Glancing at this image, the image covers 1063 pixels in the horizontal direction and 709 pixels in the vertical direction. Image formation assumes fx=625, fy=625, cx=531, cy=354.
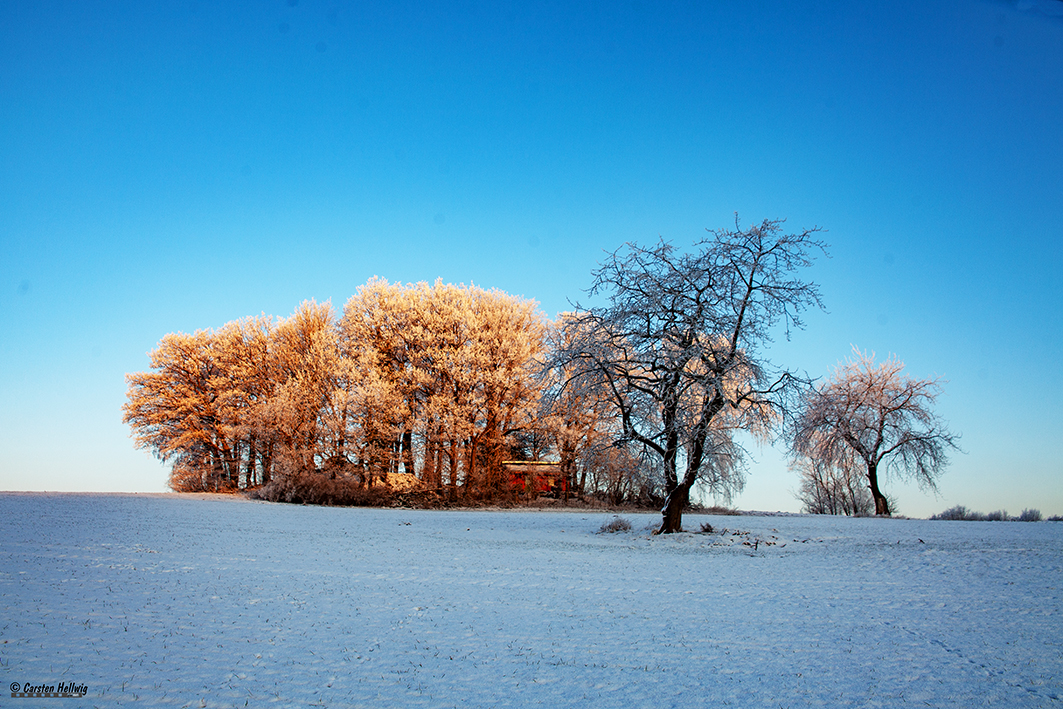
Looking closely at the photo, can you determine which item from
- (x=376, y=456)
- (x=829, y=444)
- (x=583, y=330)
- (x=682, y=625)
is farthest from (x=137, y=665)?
(x=829, y=444)

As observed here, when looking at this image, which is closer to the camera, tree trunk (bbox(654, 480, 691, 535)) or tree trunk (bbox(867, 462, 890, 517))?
tree trunk (bbox(654, 480, 691, 535))

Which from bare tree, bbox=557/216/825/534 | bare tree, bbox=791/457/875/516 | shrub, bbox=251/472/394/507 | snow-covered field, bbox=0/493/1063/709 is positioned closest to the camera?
snow-covered field, bbox=0/493/1063/709

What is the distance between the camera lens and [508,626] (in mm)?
6074

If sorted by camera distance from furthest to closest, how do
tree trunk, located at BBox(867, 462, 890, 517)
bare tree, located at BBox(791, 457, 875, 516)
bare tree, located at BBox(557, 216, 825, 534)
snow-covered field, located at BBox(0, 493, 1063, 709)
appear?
1. bare tree, located at BBox(791, 457, 875, 516)
2. tree trunk, located at BBox(867, 462, 890, 517)
3. bare tree, located at BBox(557, 216, 825, 534)
4. snow-covered field, located at BBox(0, 493, 1063, 709)

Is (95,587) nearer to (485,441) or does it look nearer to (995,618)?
(995,618)

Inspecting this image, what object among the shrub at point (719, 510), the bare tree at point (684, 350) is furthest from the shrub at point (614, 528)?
the shrub at point (719, 510)

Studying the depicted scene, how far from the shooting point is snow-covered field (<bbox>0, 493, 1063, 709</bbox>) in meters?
4.41

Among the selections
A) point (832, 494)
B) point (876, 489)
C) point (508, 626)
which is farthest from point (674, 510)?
point (832, 494)

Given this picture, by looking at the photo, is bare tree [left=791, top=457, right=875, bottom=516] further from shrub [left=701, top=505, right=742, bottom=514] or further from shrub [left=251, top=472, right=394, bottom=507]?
shrub [left=251, top=472, right=394, bottom=507]

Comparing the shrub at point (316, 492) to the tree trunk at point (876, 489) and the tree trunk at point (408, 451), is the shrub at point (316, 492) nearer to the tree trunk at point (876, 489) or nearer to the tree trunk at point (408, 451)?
the tree trunk at point (408, 451)

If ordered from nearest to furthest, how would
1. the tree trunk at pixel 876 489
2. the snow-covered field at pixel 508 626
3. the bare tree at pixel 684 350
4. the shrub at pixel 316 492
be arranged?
the snow-covered field at pixel 508 626, the bare tree at pixel 684 350, the shrub at pixel 316 492, the tree trunk at pixel 876 489

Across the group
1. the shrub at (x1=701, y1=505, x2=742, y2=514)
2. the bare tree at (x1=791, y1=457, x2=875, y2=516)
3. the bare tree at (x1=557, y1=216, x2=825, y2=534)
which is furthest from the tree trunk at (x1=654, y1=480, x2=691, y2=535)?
the bare tree at (x1=791, y1=457, x2=875, y2=516)

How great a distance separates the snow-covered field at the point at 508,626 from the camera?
4.41 metres

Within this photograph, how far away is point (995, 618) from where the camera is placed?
22.3ft
